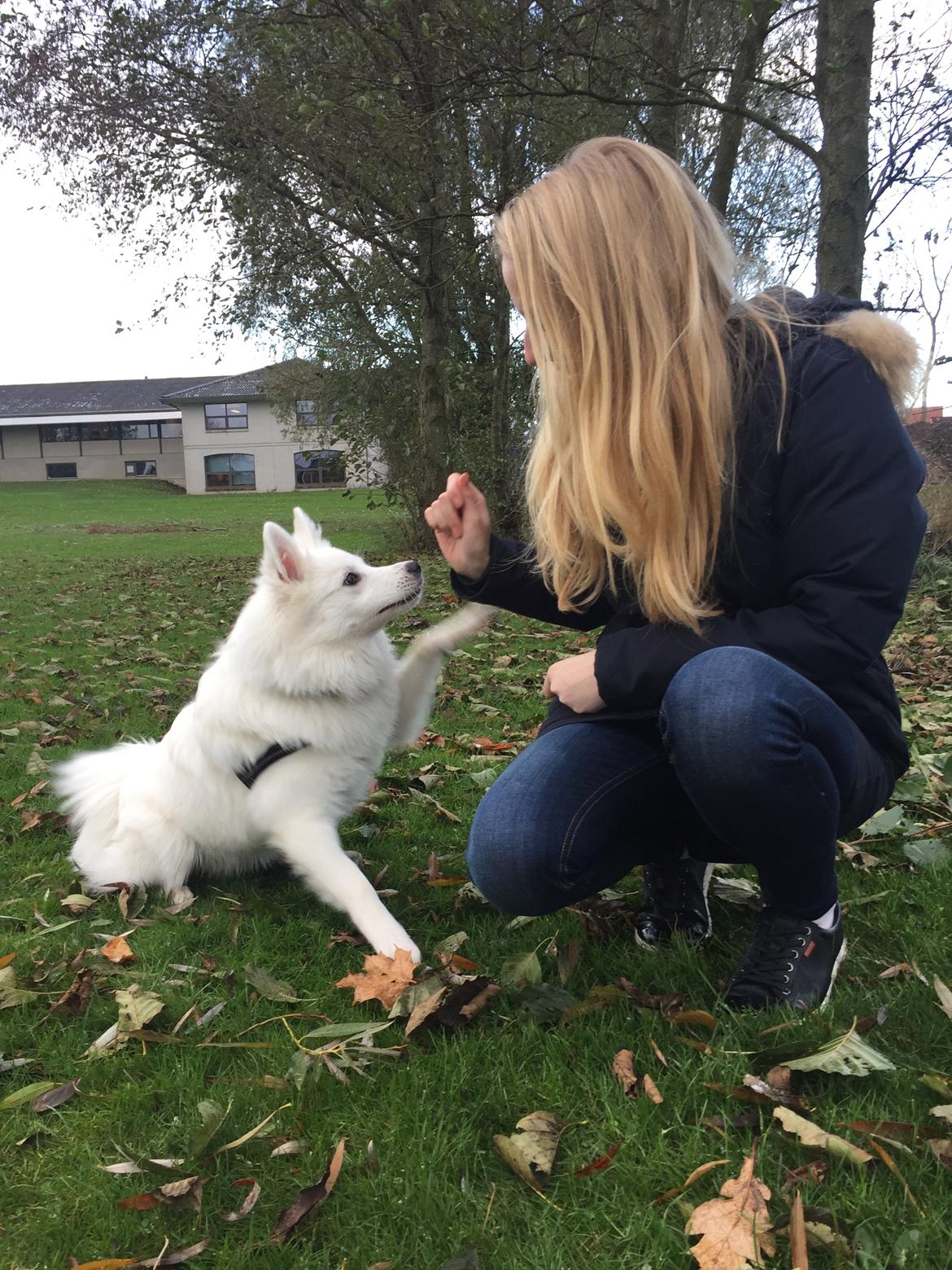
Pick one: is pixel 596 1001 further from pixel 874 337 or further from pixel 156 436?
pixel 156 436

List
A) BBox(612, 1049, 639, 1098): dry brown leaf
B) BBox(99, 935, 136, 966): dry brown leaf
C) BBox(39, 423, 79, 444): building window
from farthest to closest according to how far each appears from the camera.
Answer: BBox(39, 423, 79, 444): building window, BBox(99, 935, 136, 966): dry brown leaf, BBox(612, 1049, 639, 1098): dry brown leaf

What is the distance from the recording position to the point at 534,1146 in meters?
1.68

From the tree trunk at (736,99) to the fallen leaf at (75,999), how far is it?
24.9 ft

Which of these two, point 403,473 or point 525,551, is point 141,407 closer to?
point 403,473

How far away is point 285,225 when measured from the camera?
37.5ft

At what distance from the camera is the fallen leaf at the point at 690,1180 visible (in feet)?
5.07

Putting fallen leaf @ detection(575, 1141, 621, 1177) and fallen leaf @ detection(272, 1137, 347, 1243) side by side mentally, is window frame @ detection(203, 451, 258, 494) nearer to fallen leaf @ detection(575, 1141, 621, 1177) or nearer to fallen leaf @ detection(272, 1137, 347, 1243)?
fallen leaf @ detection(272, 1137, 347, 1243)

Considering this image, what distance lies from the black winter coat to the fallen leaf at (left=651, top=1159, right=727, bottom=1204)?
1012 millimetres

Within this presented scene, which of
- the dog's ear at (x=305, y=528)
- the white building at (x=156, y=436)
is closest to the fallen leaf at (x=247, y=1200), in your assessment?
the dog's ear at (x=305, y=528)

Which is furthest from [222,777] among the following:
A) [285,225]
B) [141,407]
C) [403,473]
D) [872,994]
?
[141,407]

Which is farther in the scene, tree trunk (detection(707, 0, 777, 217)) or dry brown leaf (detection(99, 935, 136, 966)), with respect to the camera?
tree trunk (detection(707, 0, 777, 217))

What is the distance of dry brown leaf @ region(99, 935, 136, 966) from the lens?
2.67 m

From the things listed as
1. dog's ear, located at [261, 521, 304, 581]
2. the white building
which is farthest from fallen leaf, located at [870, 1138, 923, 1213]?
the white building

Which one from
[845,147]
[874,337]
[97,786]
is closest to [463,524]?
[874,337]
